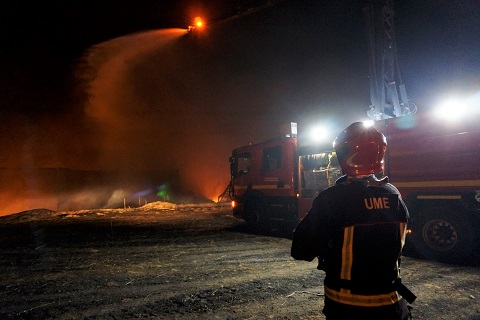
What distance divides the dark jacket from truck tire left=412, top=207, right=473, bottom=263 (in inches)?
205

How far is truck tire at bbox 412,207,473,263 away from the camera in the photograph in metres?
5.68

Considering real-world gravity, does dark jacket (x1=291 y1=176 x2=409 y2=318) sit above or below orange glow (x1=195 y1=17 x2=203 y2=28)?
below

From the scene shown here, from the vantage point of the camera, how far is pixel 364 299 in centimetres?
145

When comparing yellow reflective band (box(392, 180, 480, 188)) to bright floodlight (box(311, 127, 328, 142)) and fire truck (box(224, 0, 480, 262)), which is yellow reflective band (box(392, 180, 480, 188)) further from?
bright floodlight (box(311, 127, 328, 142))

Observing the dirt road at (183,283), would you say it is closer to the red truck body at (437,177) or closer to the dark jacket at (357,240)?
the red truck body at (437,177)

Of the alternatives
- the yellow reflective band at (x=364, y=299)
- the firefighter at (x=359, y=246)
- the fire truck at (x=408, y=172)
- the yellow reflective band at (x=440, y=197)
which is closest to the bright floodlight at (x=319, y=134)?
the fire truck at (x=408, y=172)

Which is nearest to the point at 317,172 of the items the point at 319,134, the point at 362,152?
the point at 319,134

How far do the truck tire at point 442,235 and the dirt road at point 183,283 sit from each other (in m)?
0.49

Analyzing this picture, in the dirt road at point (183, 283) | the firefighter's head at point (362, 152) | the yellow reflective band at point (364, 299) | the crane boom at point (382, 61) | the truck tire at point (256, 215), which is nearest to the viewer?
the yellow reflective band at point (364, 299)

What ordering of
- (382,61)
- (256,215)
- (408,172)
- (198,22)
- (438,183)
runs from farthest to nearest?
1. (198,22)
2. (382,61)
3. (256,215)
4. (408,172)
5. (438,183)

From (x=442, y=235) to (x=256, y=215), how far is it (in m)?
5.30

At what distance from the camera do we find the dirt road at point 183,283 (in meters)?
3.58

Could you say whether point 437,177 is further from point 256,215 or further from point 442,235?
point 256,215

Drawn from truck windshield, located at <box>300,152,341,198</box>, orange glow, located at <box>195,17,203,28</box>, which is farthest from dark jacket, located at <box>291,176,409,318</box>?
orange glow, located at <box>195,17,203,28</box>
